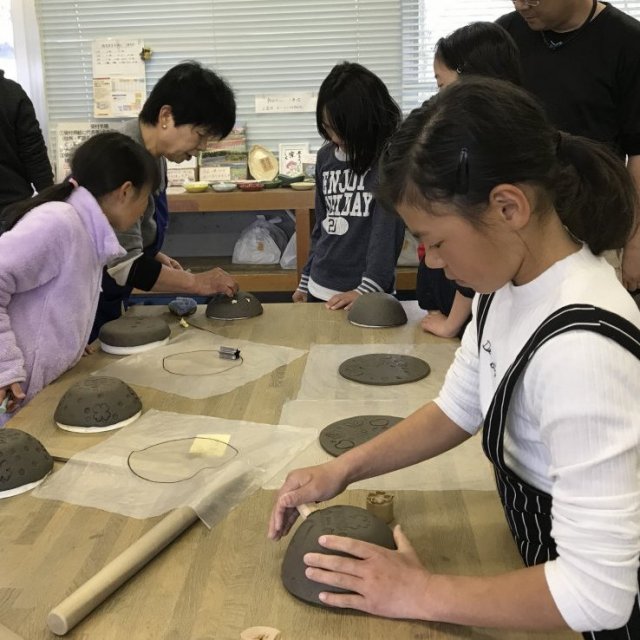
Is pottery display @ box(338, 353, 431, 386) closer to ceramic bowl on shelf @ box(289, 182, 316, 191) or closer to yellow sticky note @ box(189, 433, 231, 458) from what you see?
yellow sticky note @ box(189, 433, 231, 458)

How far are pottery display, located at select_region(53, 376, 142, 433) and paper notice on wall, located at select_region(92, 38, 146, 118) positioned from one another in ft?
8.68

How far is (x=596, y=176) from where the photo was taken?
830 mm

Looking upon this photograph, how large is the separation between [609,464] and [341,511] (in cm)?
36

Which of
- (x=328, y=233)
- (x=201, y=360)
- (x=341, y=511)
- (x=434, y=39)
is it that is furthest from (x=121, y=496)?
(x=434, y=39)

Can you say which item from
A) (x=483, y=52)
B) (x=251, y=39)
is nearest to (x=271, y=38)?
(x=251, y=39)

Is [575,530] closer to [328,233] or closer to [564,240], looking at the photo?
[564,240]

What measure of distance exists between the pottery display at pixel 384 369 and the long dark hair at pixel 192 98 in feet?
2.77

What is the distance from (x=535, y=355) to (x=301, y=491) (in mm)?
370

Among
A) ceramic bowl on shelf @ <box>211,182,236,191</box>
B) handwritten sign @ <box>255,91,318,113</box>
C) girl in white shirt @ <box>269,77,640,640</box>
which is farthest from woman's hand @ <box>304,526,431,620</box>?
handwritten sign @ <box>255,91,318,113</box>

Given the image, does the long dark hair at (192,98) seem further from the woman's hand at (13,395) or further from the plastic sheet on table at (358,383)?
the woman's hand at (13,395)

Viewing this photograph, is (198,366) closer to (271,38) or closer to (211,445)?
(211,445)

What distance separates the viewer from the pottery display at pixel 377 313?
190cm

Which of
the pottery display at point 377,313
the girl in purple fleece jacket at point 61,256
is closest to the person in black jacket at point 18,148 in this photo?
the girl in purple fleece jacket at point 61,256

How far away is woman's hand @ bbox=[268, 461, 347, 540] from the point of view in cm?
95
